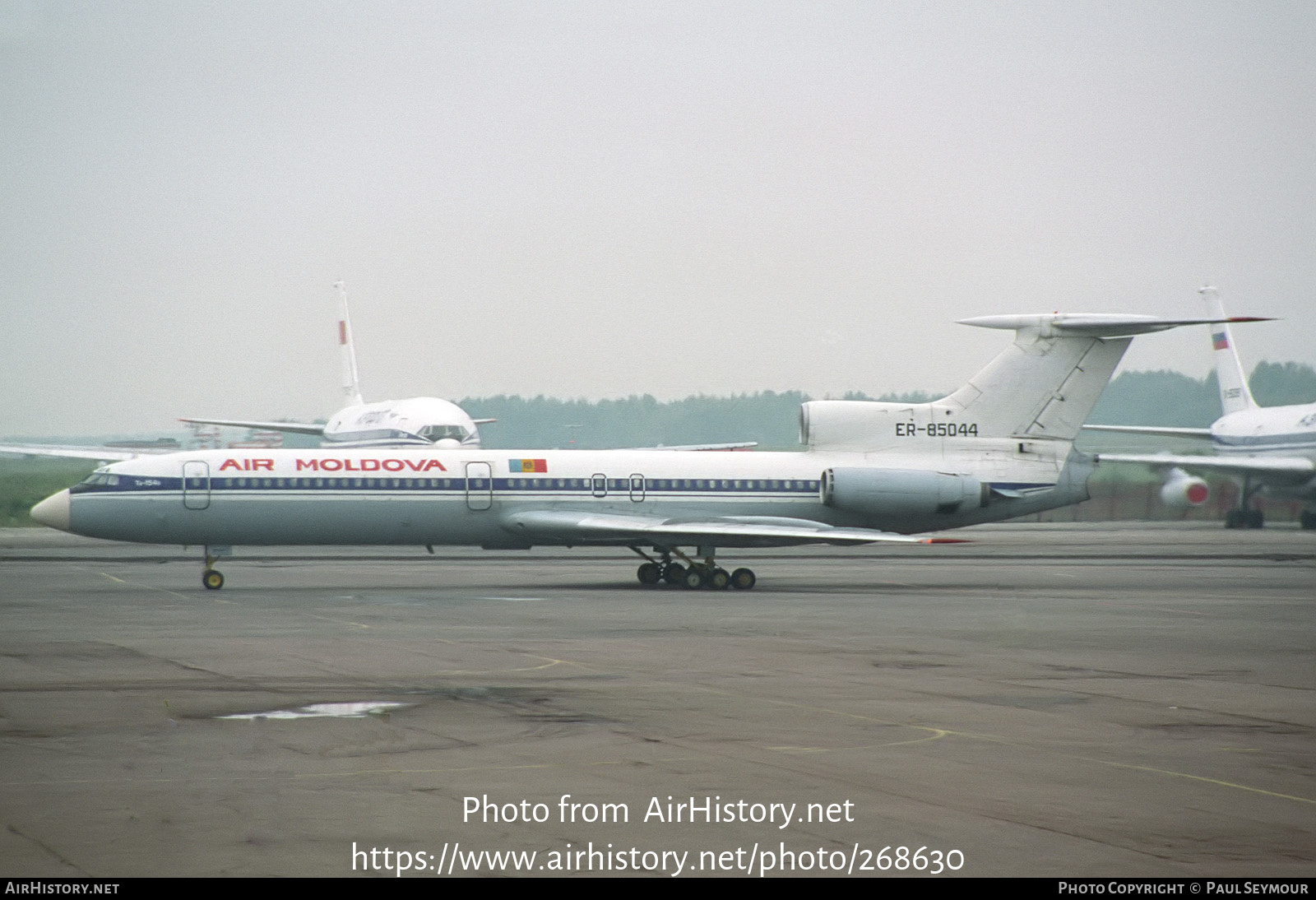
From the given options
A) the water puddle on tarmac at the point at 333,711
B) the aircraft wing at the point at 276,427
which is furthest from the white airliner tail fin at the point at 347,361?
the water puddle on tarmac at the point at 333,711

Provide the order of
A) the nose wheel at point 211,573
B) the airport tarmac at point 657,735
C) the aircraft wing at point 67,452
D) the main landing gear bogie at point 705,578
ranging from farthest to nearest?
1. the aircraft wing at point 67,452
2. the main landing gear bogie at point 705,578
3. the nose wheel at point 211,573
4. the airport tarmac at point 657,735

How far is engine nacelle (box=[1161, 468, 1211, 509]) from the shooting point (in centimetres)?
5953

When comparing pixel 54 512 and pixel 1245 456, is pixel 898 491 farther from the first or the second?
pixel 1245 456

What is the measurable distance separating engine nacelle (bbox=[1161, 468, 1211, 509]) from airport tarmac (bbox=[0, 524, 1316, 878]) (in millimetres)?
34301

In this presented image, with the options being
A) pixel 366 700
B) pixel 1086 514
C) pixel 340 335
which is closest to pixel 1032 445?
pixel 366 700

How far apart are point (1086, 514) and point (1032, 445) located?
42406 mm

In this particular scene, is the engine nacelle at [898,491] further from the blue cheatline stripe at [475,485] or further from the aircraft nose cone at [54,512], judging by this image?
the aircraft nose cone at [54,512]

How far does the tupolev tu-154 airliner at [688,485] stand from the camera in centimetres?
3102

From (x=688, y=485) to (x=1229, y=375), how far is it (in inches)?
1615

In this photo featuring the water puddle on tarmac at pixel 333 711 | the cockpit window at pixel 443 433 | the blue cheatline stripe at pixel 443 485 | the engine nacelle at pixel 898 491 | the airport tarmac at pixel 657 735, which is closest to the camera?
the airport tarmac at pixel 657 735

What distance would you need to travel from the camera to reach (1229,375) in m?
64.6

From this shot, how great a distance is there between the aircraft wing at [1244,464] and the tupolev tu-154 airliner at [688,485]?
2295 centimetres

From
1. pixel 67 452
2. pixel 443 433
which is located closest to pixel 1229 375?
pixel 443 433

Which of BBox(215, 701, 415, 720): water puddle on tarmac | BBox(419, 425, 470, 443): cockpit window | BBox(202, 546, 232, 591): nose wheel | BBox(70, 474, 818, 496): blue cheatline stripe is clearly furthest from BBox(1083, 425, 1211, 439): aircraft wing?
BBox(215, 701, 415, 720): water puddle on tarmac
